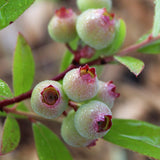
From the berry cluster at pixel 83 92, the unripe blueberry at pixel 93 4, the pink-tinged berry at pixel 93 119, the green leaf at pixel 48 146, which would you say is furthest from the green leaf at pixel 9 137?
the unripe blueberry at pixel 93 4

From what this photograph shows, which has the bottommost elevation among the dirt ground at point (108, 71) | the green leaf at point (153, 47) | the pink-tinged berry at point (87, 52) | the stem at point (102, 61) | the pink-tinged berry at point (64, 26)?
the dirt ground at point (108, 71)

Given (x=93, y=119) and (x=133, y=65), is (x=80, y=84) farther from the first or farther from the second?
(x=133, y=65)

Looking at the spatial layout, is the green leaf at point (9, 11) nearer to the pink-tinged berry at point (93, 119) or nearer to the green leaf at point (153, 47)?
the pink-tinged berry at point (93, 119)

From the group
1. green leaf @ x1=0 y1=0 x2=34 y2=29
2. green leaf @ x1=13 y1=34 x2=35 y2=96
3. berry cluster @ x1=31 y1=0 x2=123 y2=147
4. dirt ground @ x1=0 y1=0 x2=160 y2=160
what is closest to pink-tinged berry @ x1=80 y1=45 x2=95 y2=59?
berry cluster @ x1=31 y1=0 x2=123 y2=147

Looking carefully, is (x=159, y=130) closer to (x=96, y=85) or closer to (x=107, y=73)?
(x=96, y=85)

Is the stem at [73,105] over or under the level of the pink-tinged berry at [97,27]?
under

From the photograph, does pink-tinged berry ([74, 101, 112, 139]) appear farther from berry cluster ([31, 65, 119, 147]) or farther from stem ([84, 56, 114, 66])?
stem ([84, 56, 114, 66])

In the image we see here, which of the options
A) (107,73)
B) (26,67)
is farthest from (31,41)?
(26,67)
